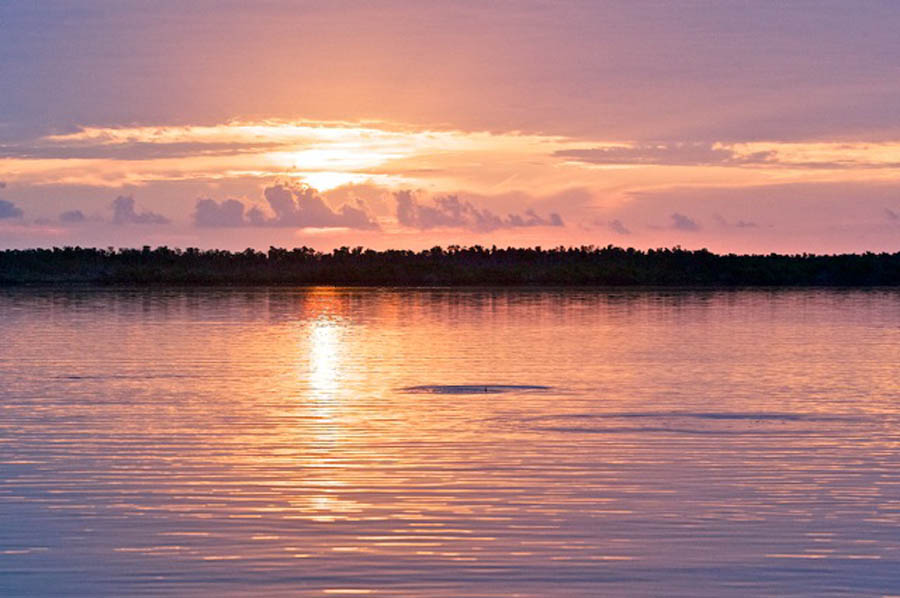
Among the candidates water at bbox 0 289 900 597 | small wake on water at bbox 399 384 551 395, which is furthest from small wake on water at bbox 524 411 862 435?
small wake on water at bbox 399 384 551 395

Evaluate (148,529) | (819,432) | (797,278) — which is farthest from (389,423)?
(797,278)

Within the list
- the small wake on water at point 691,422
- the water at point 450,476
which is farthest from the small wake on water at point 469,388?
the small wake on water at point 691,422

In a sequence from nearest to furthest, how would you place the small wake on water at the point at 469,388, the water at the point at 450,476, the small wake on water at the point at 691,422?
1. the water at the point at 450,476
2. the small wake on water at the point at 691,422
3. the small wake on water at the point at 469,388

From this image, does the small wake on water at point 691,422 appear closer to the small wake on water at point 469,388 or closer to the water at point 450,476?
the water at point 450,476

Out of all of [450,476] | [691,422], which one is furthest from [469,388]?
[450,476]

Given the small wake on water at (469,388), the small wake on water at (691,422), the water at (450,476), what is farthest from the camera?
the small wake on water at (469,388)

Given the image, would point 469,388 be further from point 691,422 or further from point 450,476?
point 450,476

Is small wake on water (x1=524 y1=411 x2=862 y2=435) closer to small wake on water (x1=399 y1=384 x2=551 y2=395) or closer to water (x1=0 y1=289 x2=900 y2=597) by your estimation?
water (x1=0 y1=289 x2=900 y2=597)

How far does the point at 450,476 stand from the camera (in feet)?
50.3

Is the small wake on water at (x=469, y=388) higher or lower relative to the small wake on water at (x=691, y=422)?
lower

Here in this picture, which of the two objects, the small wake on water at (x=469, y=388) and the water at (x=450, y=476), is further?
the small wake on water at (x=469, y=388)

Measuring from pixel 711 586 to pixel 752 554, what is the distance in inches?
43.7

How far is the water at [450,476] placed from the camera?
10938 mm

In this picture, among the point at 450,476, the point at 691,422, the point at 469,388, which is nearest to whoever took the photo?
the point at 450,476
